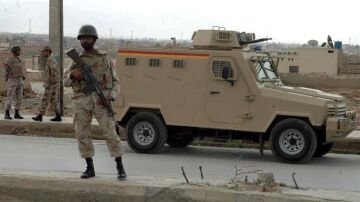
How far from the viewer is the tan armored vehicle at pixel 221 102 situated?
10297mm

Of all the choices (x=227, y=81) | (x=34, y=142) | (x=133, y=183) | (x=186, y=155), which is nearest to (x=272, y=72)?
(x=227, y=81)

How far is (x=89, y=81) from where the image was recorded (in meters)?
6.82

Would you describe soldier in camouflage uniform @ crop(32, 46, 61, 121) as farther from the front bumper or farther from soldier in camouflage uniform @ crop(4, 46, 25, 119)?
the front bumper

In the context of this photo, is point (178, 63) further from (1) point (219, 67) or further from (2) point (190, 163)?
(2) point (190, 163)

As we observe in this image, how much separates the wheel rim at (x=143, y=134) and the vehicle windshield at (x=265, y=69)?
208 cm

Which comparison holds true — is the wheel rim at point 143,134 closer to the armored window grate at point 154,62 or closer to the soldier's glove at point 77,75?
the armored window grate at point 154,62

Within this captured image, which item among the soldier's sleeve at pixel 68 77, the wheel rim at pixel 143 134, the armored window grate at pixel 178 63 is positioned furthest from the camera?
the wheel rim at pixel 143 134

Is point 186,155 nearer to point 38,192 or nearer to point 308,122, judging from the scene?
point 308,122

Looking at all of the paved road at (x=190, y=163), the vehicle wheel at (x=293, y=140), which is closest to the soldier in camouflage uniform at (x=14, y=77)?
the paved road at (x=190, y=163)

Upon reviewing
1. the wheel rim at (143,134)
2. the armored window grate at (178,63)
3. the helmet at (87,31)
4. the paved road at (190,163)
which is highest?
the helmet at (87,31)

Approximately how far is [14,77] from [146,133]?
16.6ft

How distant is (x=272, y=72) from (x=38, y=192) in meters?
5.92

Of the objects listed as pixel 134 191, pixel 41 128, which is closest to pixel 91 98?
pixel 134 191

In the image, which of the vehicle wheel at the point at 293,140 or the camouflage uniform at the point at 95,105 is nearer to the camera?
the camouflage uniform at the point at 95,105
